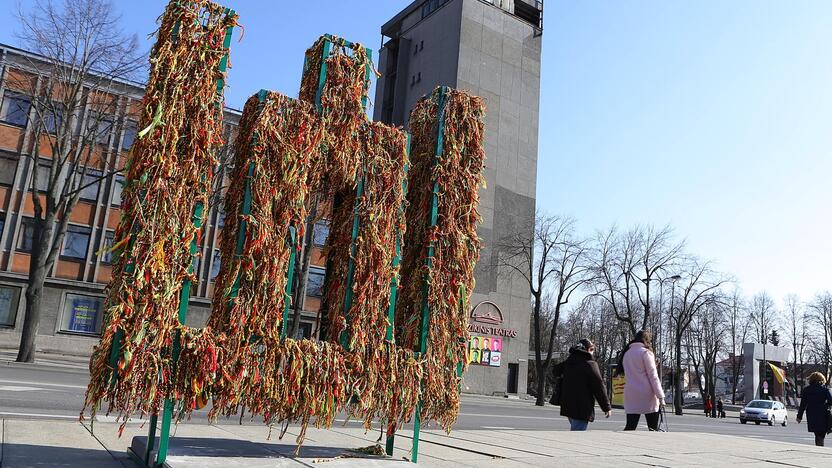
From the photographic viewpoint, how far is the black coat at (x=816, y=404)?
12.2 meters

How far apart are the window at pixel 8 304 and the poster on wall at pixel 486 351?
2642cm

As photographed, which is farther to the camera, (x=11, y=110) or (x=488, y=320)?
(x=488, y=320)

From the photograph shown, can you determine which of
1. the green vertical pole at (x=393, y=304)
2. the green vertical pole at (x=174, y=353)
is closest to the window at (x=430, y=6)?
the green vertical pole at (x=393, y=304)

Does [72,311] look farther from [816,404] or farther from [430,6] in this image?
[430,6]

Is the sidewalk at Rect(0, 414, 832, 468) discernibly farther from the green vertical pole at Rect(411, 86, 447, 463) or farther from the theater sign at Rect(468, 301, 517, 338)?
the theater sign at Rect(468, 301, 517, 338)

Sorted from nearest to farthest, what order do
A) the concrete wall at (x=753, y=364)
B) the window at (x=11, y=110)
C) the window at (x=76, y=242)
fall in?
the window at (x=11, y=110)
the window at (x=76, y=242)
the concrete wall at (x=753, y=364)

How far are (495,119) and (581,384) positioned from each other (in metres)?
38.5

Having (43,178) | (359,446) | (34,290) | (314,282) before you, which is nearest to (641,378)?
(359,446)

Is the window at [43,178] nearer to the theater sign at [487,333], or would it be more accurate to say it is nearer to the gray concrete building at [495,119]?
the gray concrete building at [495,119]

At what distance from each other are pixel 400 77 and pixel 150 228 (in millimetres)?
49107

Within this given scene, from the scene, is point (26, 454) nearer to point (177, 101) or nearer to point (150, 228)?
point (150, 228)

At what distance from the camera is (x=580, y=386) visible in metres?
9.27

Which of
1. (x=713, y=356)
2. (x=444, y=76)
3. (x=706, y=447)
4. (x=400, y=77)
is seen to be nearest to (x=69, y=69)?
(x=706, y=447)

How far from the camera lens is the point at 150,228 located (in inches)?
185
